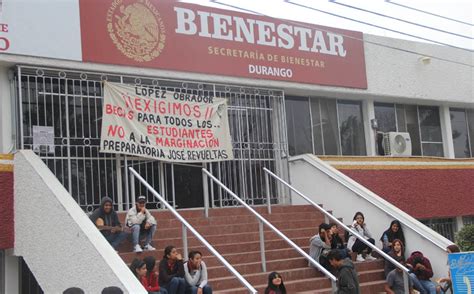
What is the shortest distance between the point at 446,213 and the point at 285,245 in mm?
6320

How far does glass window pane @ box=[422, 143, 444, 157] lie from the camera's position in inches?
627

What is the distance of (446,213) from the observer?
571 inches

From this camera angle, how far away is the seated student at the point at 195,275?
742cm

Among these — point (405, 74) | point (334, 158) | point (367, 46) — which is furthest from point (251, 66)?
point (405, 74)

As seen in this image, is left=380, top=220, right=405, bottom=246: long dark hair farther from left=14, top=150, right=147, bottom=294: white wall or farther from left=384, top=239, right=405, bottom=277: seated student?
left=14, top=150, right=147, bottom=294: white wall

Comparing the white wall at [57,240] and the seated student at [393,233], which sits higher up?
the white wall at [57,240]

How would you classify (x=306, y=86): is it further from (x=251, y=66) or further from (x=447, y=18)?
(x=447, y=18)

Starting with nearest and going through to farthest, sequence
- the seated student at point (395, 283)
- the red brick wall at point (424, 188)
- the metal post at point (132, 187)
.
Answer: the seated student at point (395, 283) → the metal post at point (132, 187) → the red brick wall at point (424, 188)

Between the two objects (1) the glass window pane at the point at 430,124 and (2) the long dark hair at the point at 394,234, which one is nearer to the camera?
(2) the long dark hair at the point at 394,234

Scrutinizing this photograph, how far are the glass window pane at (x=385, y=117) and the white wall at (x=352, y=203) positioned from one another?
3.61 metres

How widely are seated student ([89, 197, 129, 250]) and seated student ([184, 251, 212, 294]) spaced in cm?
129

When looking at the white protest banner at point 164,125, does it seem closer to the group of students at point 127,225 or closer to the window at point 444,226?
the group of students at point 127,225

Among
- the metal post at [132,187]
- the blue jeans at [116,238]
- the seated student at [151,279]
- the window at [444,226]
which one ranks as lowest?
the window at [444,226]

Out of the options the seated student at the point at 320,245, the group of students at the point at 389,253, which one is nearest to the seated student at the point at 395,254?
the group of students at the point at 389,253
